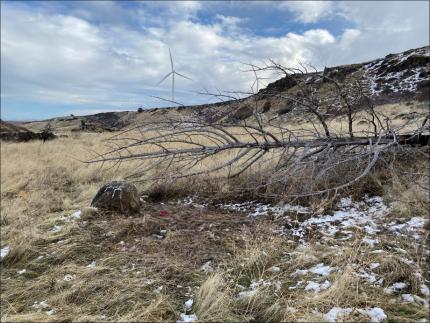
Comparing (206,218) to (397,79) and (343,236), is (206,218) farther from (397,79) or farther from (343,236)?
(397,79)

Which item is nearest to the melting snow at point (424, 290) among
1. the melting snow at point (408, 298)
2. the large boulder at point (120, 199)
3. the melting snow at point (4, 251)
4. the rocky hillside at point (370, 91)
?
the melting snow at point (408, 298)

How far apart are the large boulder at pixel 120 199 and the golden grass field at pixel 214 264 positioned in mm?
190

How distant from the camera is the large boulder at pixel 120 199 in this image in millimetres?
6098

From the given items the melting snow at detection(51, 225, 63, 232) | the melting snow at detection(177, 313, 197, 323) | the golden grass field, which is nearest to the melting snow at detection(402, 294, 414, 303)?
the golden grass field

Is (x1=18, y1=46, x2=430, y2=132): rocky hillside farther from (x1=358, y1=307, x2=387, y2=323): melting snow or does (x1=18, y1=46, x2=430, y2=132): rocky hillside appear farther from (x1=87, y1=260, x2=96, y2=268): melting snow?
(x1=358, y1=307, x2=387, y2=323): melting snow

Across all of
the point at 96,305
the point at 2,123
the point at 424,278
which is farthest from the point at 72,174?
the point at 2,123

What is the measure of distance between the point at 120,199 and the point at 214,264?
7.92 feet

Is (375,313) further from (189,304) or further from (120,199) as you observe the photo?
(120,199)

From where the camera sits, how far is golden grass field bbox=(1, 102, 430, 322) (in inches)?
128

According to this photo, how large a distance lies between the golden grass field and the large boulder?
19 cm

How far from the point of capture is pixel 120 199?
6.08 m

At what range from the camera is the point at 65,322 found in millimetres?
3299

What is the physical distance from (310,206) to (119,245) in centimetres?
265

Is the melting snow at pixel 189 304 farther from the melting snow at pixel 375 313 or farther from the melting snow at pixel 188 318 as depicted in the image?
the melting snow at pixel 375 313
